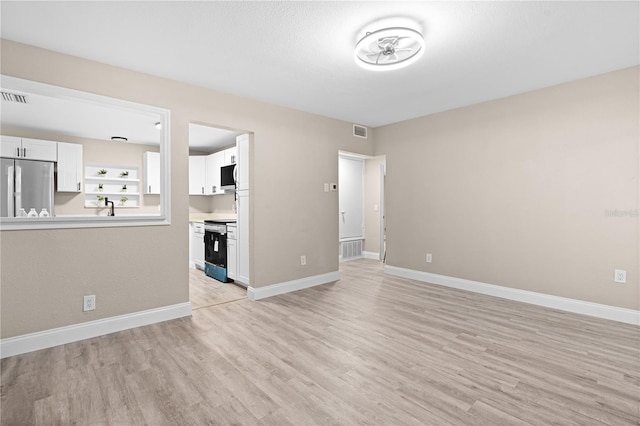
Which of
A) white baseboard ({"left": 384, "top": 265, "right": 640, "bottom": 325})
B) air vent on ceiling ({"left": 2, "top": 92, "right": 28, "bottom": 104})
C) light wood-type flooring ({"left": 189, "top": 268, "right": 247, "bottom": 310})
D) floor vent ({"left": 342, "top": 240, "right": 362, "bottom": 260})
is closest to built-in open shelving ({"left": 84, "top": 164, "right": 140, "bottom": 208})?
air vent on ceiling ({"left": 2, "top": 92, "right": 28, "bottom": 104})

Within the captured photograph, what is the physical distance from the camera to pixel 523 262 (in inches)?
148

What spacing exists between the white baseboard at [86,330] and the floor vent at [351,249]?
3.80m

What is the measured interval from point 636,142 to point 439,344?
9.21ft

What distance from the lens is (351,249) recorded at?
6.76m

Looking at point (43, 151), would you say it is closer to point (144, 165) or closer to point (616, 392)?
point (144, 165)

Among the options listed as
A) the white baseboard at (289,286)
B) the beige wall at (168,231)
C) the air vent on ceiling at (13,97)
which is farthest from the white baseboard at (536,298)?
the air vent on ceiling at (13,97)

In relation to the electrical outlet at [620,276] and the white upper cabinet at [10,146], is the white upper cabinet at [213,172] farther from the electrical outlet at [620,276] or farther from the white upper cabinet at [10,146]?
the electrical outlet at [620,276]

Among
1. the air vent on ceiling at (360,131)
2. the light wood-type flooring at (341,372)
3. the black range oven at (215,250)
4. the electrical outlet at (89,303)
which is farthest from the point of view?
the air vent on ceiling at (360,131)

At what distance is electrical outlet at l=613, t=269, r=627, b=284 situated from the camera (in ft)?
10.1

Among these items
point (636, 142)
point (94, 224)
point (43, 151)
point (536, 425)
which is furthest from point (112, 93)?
point (636, 142)

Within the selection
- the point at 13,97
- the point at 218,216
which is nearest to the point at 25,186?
the point at 13,97

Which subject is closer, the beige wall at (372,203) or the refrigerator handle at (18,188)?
the refrigerator handle at (18,188)

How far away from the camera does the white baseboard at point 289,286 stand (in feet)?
12.8

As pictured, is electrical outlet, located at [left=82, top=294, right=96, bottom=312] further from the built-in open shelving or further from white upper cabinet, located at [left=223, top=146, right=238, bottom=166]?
the built-in open shelving
